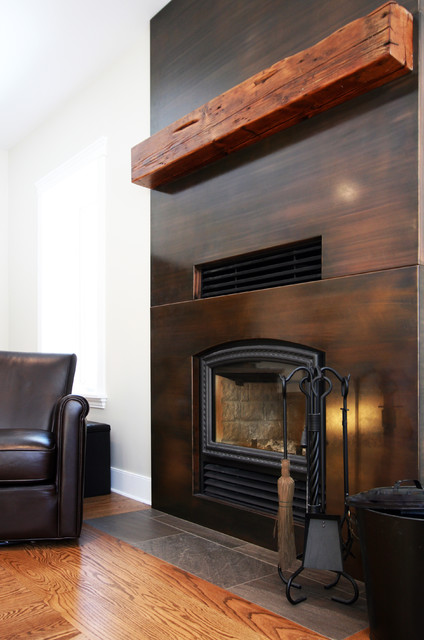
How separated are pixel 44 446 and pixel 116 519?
660 millimetres

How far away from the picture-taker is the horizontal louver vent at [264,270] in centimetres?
232

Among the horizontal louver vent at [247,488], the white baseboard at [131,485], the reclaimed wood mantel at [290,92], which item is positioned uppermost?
the reclaimed wood mantel at [290,92]

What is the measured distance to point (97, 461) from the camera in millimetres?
3557

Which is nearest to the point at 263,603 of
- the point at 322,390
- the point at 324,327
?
the point at 322,390

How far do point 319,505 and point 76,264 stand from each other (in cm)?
319

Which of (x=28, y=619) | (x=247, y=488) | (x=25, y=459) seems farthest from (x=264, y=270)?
(x=28, y=619)

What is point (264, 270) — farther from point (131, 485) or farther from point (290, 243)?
point (131, 485)

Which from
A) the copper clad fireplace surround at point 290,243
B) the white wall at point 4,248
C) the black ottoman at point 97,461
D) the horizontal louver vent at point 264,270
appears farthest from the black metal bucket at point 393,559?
the white wall at point 4,248

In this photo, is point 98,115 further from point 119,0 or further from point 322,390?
point 322,390

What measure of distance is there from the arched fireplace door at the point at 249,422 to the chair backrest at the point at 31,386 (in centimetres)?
78

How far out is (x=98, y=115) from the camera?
162 inches

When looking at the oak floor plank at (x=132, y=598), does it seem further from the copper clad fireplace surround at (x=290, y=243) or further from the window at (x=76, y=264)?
the window at (x=76, y=264)

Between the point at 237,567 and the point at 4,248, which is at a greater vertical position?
the point at 4,248

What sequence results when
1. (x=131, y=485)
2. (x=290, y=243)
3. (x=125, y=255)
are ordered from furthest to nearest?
(x=125, y=255) < (x=131, y=485) < (x=290, y=243)
